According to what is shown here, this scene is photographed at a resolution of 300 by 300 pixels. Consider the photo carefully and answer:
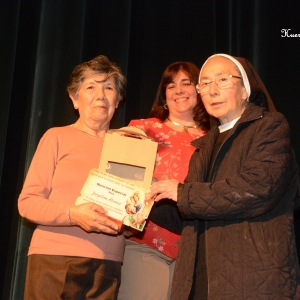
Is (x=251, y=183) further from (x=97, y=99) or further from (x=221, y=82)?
(x=97, y=99)

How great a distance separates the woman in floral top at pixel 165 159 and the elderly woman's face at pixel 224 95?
46 cm

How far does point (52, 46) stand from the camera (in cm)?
275

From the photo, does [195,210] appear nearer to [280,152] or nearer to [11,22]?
[280,152]

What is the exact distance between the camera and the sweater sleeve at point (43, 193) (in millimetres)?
1897

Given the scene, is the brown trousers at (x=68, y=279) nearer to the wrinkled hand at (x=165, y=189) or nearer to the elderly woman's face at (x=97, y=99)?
the wrinkled hand at (x=165, y=189)

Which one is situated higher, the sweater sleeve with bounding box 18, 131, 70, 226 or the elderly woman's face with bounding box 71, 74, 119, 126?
the elderly woman's face with bounding box 71, 74, 119, 126

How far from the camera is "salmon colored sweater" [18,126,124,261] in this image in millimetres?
1918

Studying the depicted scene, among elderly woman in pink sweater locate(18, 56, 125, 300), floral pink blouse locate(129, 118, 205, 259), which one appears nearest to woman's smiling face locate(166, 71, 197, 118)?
floral pink blouse locate(129, 118, 205, 259)

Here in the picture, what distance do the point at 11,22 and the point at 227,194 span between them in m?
1.81

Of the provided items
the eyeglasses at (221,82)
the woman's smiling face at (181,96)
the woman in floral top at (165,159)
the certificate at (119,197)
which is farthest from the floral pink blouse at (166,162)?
the eyeglasses at (221,82)

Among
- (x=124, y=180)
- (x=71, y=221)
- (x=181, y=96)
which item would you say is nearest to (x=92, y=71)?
(x=181, y=96)

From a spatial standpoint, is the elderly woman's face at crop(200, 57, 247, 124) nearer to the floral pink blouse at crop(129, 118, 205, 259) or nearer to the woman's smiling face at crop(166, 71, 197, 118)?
the floral pink blouse at crop(129, 118, 205, 259)

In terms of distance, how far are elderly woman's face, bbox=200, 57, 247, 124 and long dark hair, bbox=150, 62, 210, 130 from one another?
57 cm

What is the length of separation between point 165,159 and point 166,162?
0.06 ft
